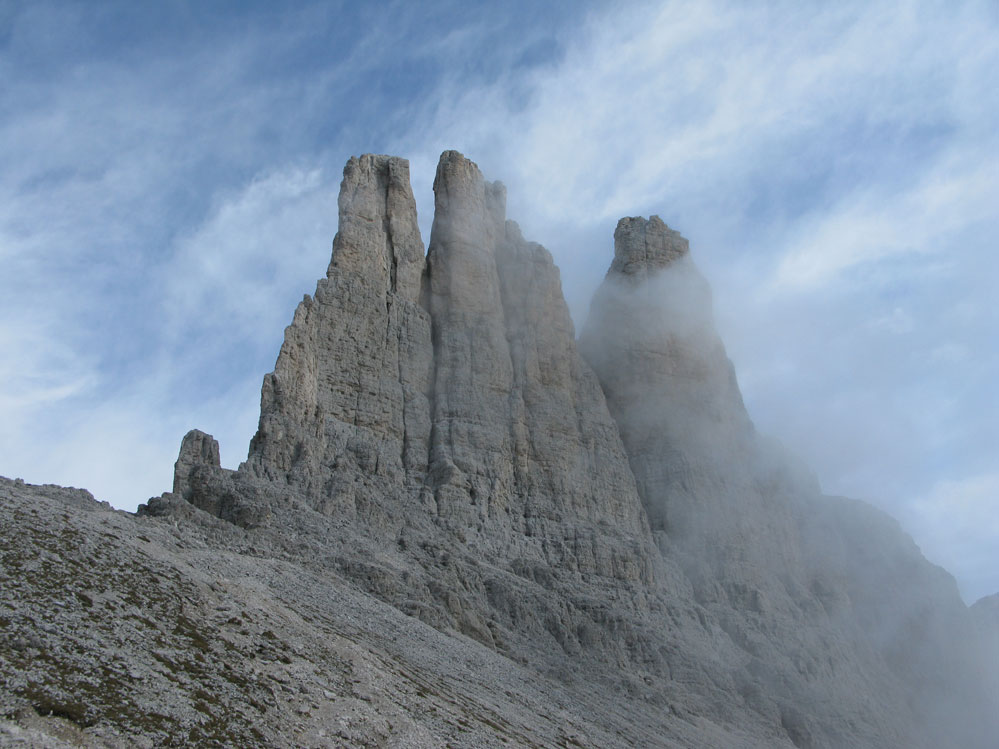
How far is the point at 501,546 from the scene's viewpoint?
6831 centimetres

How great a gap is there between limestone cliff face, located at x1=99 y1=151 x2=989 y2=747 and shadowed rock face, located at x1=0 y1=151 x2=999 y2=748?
0.79 ft

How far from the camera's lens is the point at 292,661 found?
35.2 m

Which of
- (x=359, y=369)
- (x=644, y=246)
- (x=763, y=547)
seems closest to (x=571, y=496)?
(x=359, y=369)

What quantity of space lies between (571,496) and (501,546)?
941 cm

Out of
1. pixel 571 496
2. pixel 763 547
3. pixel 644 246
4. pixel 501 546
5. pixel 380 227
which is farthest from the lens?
pixel 644 246

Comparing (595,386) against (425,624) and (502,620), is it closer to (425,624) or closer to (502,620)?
(502,620)

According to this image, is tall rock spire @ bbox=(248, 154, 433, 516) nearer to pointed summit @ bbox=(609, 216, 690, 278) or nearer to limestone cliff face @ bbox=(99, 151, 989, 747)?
limestone cliff face @ bbox=(99, 151, 989, 747)

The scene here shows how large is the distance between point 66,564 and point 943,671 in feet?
264

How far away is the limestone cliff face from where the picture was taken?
195 ft

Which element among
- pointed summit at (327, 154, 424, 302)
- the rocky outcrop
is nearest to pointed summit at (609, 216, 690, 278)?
the rocky outcrop

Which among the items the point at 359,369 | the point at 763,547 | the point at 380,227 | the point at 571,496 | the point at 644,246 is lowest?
the point at 763,547

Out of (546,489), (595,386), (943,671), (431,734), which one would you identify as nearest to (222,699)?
(431,734)

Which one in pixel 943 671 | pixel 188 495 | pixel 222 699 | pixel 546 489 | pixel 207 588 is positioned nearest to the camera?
pixel 222 699

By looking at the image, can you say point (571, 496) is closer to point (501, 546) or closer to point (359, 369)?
point (501, 546)
